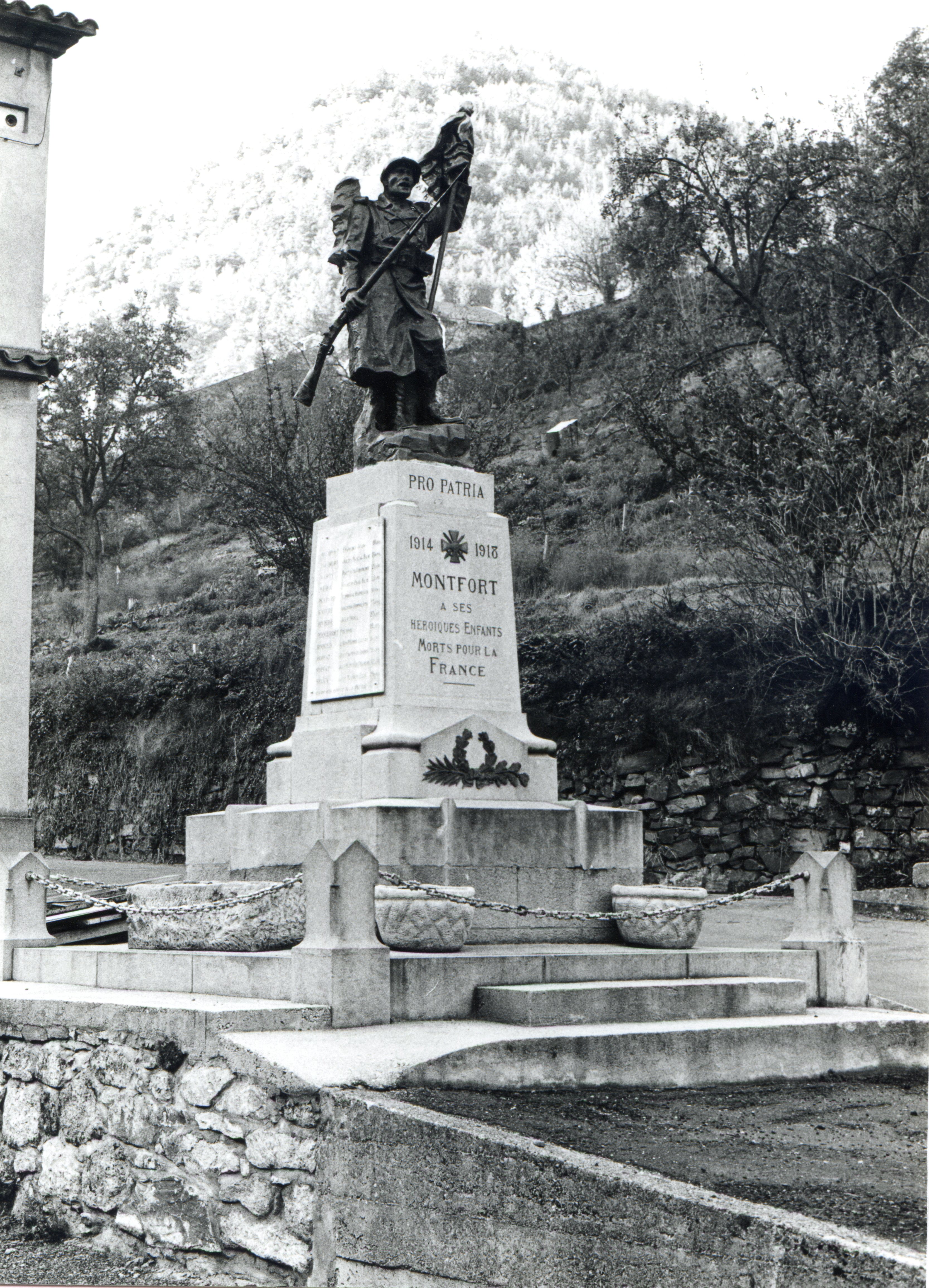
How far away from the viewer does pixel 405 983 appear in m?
7.28

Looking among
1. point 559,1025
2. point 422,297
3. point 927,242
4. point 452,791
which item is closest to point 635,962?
point 559,1025

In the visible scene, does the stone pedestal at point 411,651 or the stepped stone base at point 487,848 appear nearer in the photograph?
the stepped stone base at point 487,848

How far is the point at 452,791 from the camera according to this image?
9.37m

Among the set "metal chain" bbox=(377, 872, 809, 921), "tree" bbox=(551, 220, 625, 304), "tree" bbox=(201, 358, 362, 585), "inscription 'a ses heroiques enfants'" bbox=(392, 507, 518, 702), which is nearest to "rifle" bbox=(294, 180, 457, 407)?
"inscription 'a ses heroiques enfants'" bbox=(392, 507, 518, 702)

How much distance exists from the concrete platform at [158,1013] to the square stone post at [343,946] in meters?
0.11

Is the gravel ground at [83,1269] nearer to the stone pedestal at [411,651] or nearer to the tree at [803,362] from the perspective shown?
the stone pedestal at [411,651]

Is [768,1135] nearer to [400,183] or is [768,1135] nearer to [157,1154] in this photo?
[157,1154]

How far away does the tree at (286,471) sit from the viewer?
23031 millimetres

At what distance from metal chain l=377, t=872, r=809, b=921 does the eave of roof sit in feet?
35.5

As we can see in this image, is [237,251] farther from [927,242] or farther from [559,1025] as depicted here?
[559,1025]

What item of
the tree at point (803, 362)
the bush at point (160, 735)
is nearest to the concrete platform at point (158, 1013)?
the tree at point (803, 362)

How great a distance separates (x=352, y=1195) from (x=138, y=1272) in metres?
1.50

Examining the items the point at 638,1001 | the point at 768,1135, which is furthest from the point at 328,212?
the point at 768,1135

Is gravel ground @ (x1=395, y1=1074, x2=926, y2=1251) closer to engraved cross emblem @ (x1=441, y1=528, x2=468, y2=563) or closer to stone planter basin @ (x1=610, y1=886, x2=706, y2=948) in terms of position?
stone planter basin @ (x1=610, y1=886, x2=706, y2=948)
